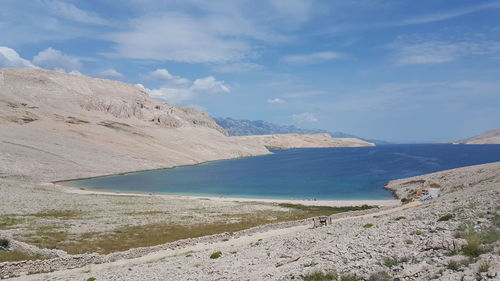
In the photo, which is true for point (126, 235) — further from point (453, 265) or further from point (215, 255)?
point (453, 265)

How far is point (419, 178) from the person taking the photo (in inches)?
3898

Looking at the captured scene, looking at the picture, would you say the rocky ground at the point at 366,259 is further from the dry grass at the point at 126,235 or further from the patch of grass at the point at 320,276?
the dry grass at the point at 126,235

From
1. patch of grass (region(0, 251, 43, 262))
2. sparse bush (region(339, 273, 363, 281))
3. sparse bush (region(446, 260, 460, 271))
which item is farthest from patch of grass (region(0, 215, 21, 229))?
sparse bush (region(446, 260, 460, 271))

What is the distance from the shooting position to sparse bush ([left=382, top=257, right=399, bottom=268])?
14.8 metres

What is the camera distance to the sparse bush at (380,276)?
43.9 feet

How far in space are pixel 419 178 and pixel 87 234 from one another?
296 ft

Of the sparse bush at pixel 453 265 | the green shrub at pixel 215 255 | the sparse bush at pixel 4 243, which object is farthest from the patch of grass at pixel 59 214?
the sparse bush at pixel 453 265

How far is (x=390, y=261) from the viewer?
15070mm

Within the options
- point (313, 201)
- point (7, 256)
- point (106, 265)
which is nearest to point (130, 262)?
point (106, 265)

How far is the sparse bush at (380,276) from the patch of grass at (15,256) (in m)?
28.4

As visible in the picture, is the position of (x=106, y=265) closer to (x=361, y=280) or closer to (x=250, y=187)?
(x=361, y=280)

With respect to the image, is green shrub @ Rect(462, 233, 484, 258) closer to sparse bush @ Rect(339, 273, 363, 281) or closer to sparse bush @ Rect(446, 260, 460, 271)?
sparse bush @ Rect(446, 260, 460, 271)

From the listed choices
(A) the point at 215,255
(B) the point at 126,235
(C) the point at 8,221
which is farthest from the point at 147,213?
(A) the point at 215,255

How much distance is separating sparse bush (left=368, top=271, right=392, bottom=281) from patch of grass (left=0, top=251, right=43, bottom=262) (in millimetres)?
28396
